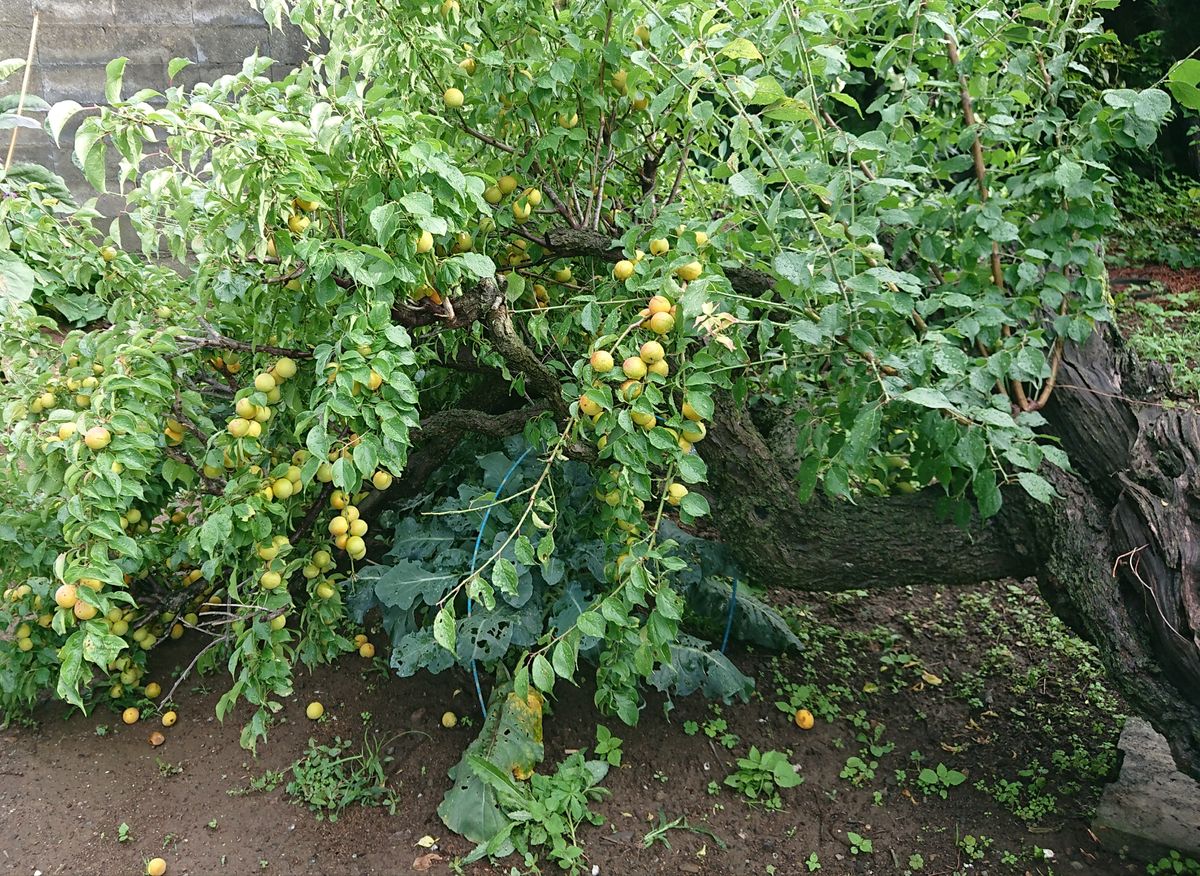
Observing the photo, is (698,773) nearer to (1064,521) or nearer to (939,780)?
(939,780)

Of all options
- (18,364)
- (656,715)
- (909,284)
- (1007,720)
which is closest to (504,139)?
(909,284)

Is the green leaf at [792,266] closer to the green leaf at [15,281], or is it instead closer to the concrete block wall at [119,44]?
Result: the green leaf at [15,281]

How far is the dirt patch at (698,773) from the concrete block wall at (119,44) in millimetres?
3614

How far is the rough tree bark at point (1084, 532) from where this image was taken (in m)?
2.00

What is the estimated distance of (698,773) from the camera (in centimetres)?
265

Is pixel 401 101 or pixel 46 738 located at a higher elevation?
pixel 401 101

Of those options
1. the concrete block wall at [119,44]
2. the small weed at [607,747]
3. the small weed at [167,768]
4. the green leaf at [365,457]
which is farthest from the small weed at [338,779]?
the concrete block wall at [119,44]

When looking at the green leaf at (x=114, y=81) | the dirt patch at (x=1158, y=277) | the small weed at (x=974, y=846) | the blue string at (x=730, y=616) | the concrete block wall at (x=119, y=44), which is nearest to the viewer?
the green leaf at (x=114, y=81)

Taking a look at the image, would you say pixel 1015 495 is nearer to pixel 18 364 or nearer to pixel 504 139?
pixel 504 139

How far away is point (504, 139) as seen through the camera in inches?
93.4

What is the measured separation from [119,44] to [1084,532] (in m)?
5.48

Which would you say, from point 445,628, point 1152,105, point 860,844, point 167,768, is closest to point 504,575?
point 445,628

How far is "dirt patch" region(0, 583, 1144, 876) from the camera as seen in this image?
7.74 ft

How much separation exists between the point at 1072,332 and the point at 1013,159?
52cm
